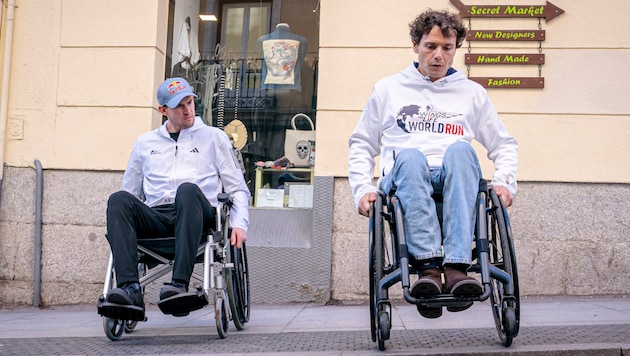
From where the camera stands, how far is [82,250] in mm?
7125

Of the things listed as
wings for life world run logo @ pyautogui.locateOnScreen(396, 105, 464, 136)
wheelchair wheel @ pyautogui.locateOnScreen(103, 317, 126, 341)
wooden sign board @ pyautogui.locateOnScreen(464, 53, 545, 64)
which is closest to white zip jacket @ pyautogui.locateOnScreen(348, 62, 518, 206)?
wings for life world run logo @ pyautogui.locateOnScreen(396, 105, 464, 136)

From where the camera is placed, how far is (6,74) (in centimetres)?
733

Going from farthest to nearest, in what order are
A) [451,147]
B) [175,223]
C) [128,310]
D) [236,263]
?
[236,263]
[175,223]
[128,310]
[451,147]

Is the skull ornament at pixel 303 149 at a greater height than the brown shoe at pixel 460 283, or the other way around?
the skull ornament at pixel 303 149

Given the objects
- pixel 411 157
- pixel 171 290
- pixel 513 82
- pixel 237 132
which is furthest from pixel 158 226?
pixel 513 82

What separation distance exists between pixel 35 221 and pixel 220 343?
3759 millimetres

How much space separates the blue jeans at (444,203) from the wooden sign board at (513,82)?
338cm

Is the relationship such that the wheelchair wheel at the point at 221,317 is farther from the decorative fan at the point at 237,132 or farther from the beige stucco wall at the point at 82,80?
the decorative fan at the point at 237,132

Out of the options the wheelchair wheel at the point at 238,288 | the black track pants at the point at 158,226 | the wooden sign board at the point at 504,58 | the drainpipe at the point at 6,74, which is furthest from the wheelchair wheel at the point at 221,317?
the drainpipe at the point at 6,74

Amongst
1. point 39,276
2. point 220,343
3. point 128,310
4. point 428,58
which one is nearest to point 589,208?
point 428,58

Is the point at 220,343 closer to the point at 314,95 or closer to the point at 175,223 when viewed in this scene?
the point at 175,223

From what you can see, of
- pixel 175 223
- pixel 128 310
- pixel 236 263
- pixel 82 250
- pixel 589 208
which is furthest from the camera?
pixel 82 250

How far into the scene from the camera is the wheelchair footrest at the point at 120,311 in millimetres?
3883

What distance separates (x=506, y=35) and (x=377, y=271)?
13.2 ft
